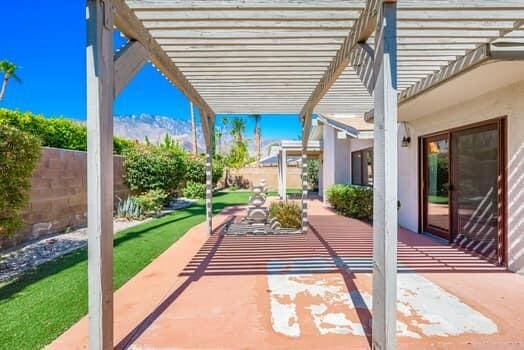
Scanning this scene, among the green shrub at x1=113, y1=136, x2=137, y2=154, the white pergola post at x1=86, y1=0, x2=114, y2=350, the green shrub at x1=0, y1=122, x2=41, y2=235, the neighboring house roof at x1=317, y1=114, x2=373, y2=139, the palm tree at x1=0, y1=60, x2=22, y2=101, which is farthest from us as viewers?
the palm tree at x1=0, y1=60, x2=22, y2=101

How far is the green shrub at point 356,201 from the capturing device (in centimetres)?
1170

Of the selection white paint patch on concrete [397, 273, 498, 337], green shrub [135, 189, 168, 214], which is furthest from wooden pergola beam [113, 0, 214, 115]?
green shrub [135, 189, 168, 214]

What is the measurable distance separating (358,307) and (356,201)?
8229mm

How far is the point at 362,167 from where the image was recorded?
1389 centimetres

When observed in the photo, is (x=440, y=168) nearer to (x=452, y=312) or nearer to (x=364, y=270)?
(x=364, y=270)

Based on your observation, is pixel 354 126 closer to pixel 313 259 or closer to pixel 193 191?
pixel 313 259

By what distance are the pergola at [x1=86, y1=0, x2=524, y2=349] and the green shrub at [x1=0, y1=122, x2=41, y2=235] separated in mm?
2827

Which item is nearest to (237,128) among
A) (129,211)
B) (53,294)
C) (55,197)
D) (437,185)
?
(129,211)

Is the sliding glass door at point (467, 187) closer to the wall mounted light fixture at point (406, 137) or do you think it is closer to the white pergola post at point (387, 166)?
the wall mounted light fixture at point (406, 137)

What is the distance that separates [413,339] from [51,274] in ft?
18.0

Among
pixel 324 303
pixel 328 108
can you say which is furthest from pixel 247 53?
pixel 328 108

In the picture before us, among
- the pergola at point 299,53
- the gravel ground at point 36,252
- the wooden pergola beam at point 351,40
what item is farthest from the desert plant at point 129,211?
the wooden pergola beam at point 351,40

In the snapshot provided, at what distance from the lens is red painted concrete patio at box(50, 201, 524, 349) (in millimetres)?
3443

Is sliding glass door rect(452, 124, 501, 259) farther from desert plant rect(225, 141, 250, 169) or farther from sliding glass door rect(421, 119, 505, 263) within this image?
desert plant rect(225, 141, 250, 169)
